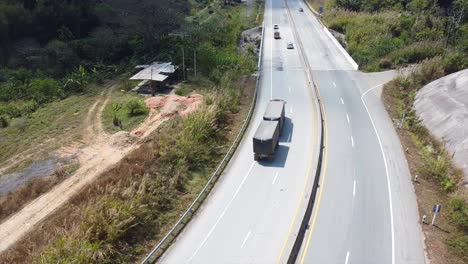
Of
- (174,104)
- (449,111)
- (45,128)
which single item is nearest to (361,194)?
(449,111)

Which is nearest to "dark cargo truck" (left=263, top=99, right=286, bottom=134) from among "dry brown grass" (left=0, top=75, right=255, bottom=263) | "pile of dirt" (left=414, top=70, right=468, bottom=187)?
"dry brown grass" (left=0, top=75, right=255, bottom=263)

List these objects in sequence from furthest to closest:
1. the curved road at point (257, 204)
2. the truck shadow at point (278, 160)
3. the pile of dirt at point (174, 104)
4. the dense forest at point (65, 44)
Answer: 1. the dense forest at point (65, 44)
2. the pile of dirt at point (174, 104)
3. the truck shadow at point (278, 160)
4. the curved road at point (257, 204)

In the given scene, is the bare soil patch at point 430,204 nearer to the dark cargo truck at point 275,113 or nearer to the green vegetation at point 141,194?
the dark cargo truck at point 275,113

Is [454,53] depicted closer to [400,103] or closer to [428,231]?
[400,103]

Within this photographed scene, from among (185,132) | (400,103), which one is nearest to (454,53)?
(400,103)

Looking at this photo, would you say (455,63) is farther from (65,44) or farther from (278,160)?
(65,44)

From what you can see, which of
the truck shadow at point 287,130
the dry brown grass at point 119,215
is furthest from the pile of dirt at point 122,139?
the truck shadow at point 287,130
